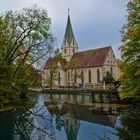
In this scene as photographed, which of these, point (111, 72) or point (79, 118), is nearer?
point (79, 118)

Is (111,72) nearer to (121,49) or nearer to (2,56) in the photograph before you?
(2,56)

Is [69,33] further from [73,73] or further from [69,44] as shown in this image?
[73,73]

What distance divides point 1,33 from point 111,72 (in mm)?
55249

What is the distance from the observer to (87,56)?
88.6 meters

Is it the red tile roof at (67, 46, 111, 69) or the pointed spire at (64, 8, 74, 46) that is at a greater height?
the pointed spire at (64, 8, 74, 46)

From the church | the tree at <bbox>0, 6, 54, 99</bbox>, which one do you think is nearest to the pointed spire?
the church

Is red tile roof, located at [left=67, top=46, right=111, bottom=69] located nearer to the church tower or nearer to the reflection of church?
Result: the church tower

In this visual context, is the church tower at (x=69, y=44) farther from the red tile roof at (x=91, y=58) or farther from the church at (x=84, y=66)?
the red tile roof at (x=91, y=58)

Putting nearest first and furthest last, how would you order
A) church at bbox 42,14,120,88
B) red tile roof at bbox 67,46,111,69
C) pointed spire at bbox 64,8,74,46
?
church at bbox 42,14,120,88 < red tile roof at bbox 67,46,111,69 < pointed spire at bbox 64,8,74,46

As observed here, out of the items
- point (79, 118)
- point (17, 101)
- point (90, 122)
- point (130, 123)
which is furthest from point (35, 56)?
point (130, 123)

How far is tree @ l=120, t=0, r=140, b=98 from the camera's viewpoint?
68.0 feet

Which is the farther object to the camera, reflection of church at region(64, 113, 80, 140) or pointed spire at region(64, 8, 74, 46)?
pointed spire at region(64, 8, 74, 46)

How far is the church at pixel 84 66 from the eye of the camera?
268 feet

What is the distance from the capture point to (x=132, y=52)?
21.5 m
